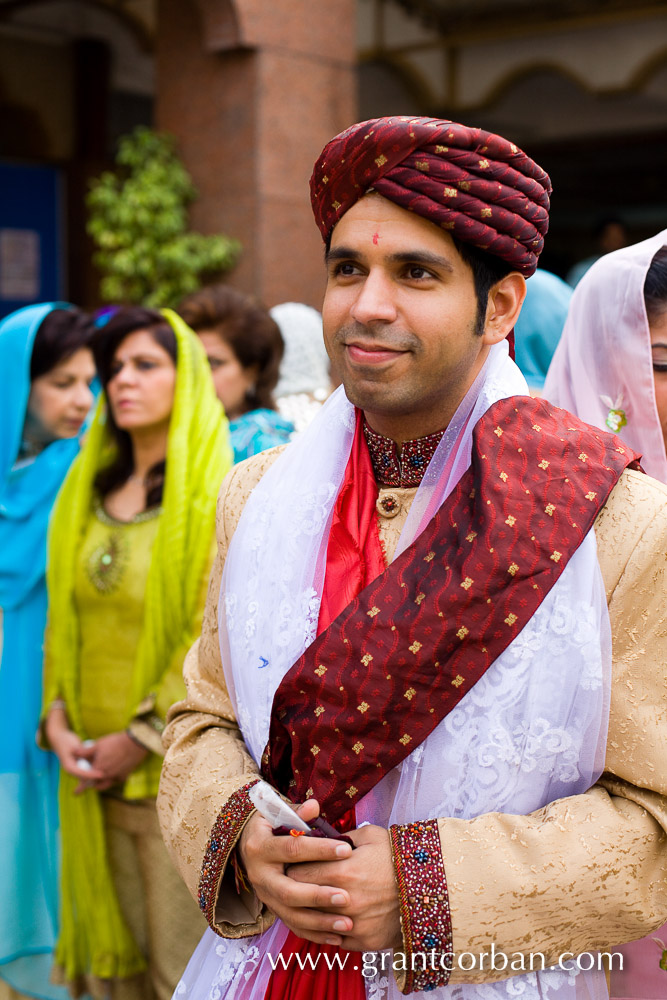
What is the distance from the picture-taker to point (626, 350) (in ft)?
7.01

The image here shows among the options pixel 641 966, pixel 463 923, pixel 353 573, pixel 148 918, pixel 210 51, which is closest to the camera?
pixel 463 923

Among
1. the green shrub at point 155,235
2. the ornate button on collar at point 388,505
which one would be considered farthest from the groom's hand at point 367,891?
the green shrub at point 155,235

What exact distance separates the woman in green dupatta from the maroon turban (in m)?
1.61

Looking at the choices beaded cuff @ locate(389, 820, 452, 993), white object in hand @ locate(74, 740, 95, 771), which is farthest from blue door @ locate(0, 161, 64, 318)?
beaded cuff @ locate(389, 820, 452, 993)

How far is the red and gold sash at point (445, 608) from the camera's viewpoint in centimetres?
150

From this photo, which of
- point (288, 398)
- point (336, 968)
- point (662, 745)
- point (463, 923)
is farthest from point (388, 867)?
Answer: point (288, 398)

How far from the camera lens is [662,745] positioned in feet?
4.90

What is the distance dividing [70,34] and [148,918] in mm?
7664

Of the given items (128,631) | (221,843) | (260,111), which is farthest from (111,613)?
(260,111)

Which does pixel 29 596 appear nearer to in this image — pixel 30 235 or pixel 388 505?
pixel 388 505

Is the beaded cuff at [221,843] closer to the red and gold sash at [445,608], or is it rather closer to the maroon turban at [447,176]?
the red and gold sash at [445,608]

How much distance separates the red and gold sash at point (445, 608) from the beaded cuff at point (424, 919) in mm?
138

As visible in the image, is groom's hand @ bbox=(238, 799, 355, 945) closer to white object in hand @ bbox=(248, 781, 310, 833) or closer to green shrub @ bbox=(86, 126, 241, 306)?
white object in hand @ bbox=(248, 781, 310, 833)

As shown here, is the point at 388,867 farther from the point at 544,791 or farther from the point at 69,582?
the point at 69,582
